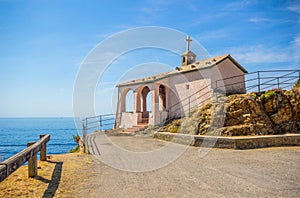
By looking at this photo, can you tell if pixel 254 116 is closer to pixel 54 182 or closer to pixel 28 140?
pixel 54 182

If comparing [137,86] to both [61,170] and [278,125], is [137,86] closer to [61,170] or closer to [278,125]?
[278,125]

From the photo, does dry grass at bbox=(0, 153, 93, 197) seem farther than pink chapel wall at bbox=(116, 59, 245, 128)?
No

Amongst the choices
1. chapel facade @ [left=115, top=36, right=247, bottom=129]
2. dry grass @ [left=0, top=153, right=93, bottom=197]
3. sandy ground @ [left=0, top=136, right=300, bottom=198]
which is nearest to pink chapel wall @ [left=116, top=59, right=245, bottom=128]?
chapel facade @ [left=115, top=36, right=247, bottom=129]

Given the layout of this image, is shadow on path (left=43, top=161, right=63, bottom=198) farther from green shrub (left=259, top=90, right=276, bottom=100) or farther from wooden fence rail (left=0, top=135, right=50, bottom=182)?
green shrub (left=259, top=90, right=276, bottom=100)

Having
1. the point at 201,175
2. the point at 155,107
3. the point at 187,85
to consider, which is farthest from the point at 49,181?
the point at 187,85

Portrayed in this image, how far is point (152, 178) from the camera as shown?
5.86 meters

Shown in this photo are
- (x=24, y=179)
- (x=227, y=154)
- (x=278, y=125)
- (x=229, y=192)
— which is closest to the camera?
(x=229, y=192)

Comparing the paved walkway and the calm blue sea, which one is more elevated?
the paved walkway

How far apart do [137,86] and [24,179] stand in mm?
14990

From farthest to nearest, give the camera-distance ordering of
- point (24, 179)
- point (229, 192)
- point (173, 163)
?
point (173, 163)
point (24, 179)
point (229, 192)

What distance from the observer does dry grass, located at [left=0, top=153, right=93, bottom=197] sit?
4777mm

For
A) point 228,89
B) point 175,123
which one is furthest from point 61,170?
point 228,89

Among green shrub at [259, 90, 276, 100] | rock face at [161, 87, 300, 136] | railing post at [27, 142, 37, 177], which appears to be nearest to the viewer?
railing post at [27, 142, 37, 177]

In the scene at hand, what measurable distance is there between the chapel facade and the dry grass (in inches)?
399
